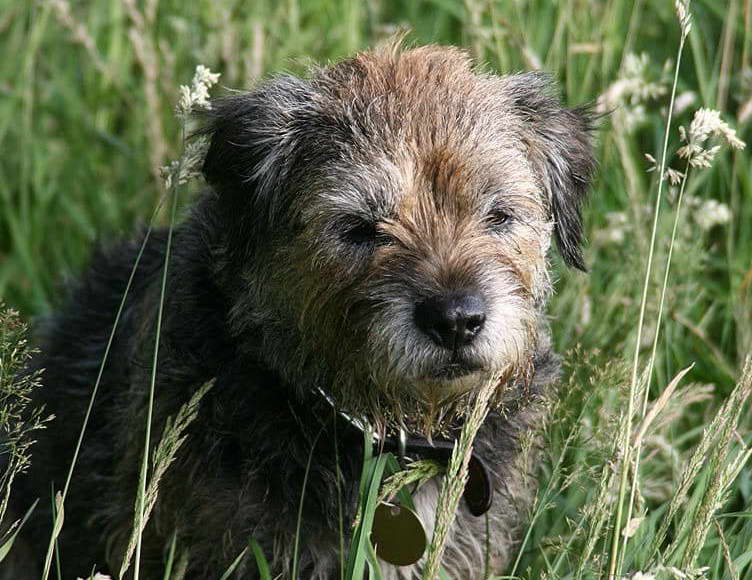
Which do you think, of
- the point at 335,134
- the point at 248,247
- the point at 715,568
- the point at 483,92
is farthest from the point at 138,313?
the point at 715,568

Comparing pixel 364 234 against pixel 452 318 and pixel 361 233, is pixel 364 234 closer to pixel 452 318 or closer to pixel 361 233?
pixel 361 233

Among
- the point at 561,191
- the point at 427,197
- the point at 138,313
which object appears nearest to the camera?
the point at 427,197

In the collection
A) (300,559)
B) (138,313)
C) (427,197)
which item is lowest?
(300,559)

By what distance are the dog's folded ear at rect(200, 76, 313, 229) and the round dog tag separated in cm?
92

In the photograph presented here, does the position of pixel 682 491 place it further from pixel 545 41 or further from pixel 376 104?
pixel 545 41

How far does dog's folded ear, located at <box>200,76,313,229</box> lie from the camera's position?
11.3 ft

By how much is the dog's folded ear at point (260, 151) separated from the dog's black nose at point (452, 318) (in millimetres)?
684

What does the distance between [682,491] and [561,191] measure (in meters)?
1.29

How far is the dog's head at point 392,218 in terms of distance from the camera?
3025mm

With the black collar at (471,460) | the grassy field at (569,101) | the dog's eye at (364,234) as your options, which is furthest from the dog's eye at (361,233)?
the grassy field at (569,101)

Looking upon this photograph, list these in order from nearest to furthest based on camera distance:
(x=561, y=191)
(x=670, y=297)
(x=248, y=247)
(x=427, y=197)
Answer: (x=427, y=197)
(x=248, y=247)
(x=561, y=191)
(x=670, y=297)

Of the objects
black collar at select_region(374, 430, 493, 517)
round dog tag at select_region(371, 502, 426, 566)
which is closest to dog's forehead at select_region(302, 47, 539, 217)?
black collar at select_region(374, 430, 493, 517)

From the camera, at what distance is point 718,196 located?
5.30 m

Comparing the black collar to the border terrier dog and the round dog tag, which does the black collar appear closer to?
the border terrier dog
